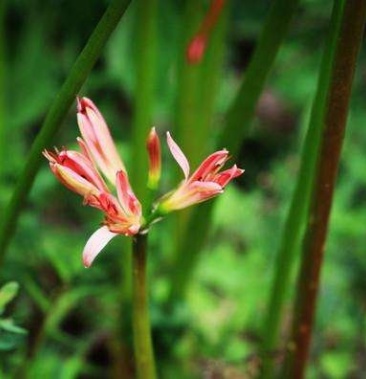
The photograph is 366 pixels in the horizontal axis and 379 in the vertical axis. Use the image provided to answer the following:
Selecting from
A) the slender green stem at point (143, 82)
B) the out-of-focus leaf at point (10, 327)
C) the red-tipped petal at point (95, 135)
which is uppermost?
the slender green stem at point (143, 82)

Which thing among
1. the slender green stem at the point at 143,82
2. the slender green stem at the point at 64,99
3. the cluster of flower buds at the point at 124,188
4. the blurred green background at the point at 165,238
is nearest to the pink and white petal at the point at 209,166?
the cluster of flower buds at the point at 124,188

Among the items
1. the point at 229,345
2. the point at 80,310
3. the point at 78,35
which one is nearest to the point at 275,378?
the point at 229,345

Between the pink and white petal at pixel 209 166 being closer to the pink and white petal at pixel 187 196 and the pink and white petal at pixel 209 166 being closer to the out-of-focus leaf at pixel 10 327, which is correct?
the pink and white petal at pixel 187 196

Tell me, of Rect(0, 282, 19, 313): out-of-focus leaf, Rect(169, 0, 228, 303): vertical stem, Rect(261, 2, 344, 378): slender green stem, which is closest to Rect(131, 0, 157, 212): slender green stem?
Rect(169, 0, 228, 303): vertical stem

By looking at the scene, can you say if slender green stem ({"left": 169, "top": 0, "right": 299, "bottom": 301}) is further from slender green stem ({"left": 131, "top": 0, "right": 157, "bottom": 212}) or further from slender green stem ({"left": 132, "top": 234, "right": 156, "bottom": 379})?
slender green stem ({"left": 132, "top": 234, "right": 156, "bottom": 379})

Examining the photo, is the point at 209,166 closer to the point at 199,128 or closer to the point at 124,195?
the point at 124,195

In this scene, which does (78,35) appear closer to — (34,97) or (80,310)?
(34,97)
